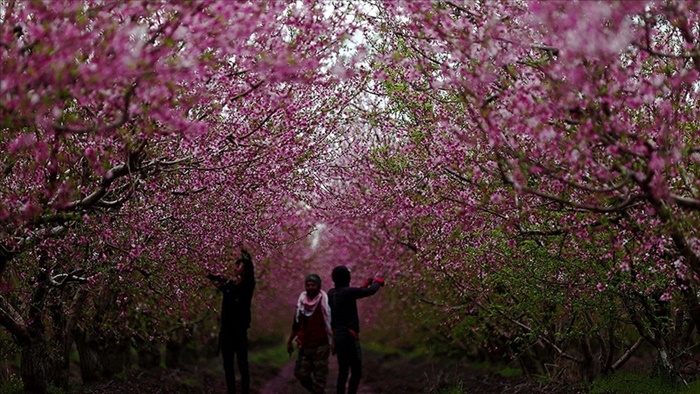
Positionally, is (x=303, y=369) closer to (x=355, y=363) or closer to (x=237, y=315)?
(x=355, y=363)

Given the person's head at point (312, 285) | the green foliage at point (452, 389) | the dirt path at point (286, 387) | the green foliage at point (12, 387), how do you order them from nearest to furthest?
the person's head at point (312, 285) → the green foliage at point (12, 387) → the green foliage at point (452, 389) → the dirt path at point (286, 387)

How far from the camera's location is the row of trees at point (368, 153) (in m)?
7.20

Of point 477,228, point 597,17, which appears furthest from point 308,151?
point 597,17

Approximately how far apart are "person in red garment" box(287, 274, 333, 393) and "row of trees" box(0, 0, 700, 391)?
2287mm

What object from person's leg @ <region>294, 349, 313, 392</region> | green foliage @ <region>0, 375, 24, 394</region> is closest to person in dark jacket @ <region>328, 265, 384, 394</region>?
person's leg @ <region>294, 349, 313, 392</region>

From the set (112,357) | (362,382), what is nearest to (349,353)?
(112,357)

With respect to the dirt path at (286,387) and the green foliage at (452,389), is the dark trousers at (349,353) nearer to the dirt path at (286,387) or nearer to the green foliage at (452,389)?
the green foliage at (452,389)

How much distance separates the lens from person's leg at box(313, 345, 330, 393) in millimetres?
12633

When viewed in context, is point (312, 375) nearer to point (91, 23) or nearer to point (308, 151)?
point (308, 151)

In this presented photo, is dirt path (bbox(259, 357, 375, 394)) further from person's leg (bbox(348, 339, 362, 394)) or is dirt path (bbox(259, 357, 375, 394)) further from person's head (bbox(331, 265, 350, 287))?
person's head (bbox(331, 265, 350, 287))

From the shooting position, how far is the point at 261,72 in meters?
9.35

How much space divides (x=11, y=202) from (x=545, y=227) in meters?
7.01

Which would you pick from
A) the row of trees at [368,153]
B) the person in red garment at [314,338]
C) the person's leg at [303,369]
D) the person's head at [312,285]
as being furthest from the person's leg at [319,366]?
the row of trees at [368,153]

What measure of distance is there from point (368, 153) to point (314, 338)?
19.1 ft
